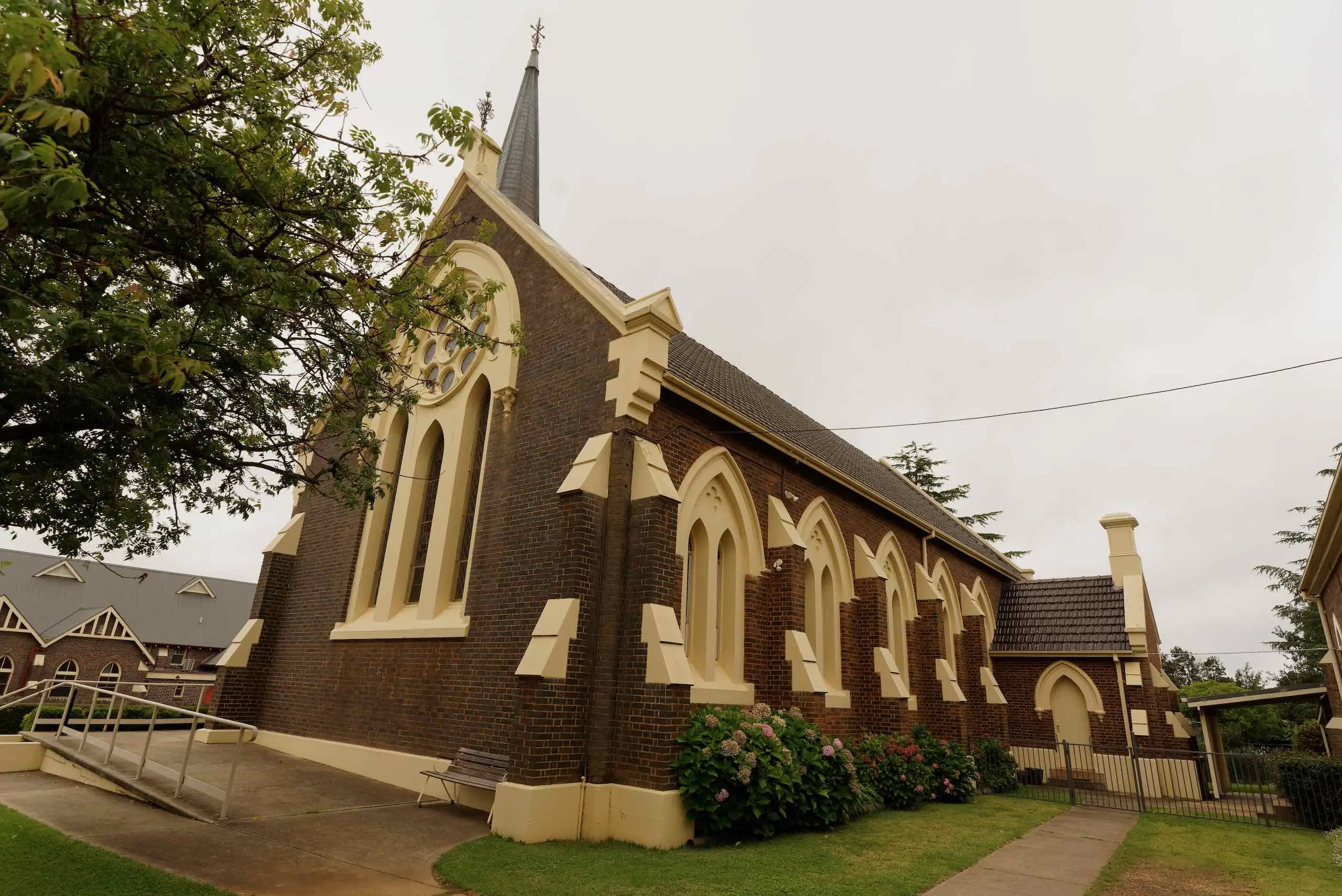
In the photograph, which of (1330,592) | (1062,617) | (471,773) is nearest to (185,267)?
(471,773)

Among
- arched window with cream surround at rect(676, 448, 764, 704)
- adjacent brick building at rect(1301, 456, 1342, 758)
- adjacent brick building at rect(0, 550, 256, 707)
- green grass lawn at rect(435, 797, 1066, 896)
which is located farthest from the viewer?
adjacent brick building at rect(0, 550, 256, 707)

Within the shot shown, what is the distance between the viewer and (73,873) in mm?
5812

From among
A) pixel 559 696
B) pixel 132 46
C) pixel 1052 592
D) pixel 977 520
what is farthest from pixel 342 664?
pixel 977 520

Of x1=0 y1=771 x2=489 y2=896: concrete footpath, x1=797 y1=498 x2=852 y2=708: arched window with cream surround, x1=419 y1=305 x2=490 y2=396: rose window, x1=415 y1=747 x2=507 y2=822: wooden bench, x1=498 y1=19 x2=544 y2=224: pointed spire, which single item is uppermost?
x1=498 y1=19 x2=544 y2=224: pointed spire

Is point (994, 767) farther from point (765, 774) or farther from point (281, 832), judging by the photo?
point (281, 832)

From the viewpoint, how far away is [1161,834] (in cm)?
1148

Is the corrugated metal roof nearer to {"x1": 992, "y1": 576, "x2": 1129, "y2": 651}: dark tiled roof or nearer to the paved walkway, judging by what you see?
the paved walkway

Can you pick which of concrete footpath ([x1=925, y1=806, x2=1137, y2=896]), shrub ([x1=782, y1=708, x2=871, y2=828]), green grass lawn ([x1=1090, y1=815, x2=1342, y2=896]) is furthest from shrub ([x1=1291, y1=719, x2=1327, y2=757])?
shrub ([x1=782, y1=708, x2=871, y2=828])

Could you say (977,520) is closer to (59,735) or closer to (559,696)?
(559,696)

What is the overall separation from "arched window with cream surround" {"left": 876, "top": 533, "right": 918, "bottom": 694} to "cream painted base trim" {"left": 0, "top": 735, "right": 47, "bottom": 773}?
15.4 m

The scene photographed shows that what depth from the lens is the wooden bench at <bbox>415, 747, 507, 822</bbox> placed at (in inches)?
351

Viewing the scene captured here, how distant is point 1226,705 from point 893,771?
37.6ft

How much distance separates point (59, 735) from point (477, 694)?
21.0 ft

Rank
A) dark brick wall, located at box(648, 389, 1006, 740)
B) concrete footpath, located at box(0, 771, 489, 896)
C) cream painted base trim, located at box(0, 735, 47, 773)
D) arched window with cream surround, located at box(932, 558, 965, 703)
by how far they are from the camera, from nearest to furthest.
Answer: concrete footpath, located at box(0, 771, 489, 896) → cream painted base trim, located at box(0, 735, 47, 773) → dark brick wall, located at box(648, 389, 1006, 740) → arched window with cream surround, located at box(932, 558, 965, 703)
